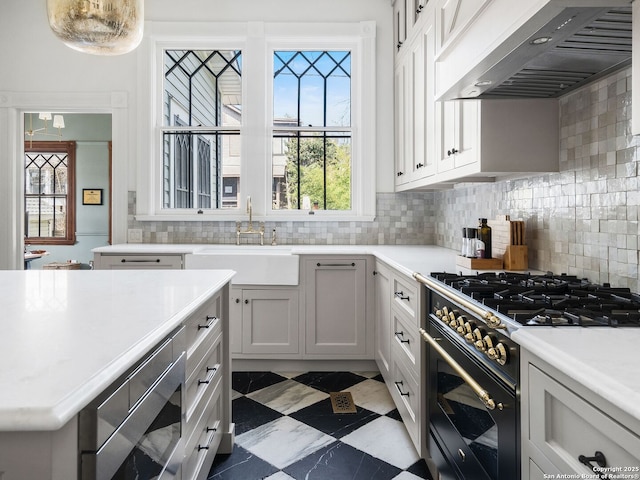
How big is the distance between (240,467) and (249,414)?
1.76 ft

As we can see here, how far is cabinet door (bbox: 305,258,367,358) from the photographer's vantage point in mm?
3193

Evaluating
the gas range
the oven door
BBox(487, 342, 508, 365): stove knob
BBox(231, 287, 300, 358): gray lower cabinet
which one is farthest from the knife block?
BBox(231, 287, 300, 358): gray lower cabinet

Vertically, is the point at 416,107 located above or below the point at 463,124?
above

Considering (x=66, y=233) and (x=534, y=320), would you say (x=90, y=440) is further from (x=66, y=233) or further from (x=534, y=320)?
(x=66, y=233)

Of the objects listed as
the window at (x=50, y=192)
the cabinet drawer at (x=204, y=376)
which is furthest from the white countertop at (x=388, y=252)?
the window at (x=50, y=192)

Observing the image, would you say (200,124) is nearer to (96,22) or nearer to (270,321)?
(270,321)

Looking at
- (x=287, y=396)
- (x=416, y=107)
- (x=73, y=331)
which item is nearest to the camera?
(x=73, y=331)

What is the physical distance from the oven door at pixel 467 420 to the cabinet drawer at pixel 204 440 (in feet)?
2.96

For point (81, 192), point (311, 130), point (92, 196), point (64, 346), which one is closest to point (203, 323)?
point (64, 346)

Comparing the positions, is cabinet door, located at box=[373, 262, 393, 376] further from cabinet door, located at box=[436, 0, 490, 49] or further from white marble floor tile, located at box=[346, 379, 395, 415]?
cabinet door, located at box=[436, 0, 490, 49]

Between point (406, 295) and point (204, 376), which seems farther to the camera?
point (406, 295)

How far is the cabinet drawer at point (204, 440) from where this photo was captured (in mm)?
1444

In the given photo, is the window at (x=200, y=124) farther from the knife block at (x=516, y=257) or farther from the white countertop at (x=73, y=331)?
the knife block at (x=516, y=257)

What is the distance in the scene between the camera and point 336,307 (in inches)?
126
